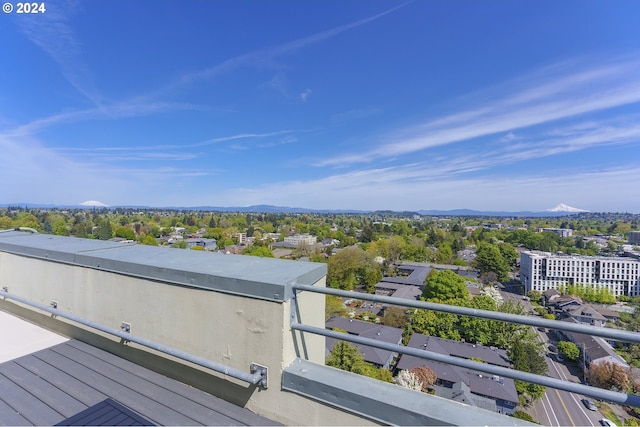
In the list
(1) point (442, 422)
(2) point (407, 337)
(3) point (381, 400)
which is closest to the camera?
(1) point (442, 422)

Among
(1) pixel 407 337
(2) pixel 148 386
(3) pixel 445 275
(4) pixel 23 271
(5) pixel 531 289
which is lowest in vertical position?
(5) pixel 531 289

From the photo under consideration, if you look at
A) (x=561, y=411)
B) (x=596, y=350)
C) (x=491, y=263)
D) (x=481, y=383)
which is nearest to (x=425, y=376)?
(x=481, y=383)

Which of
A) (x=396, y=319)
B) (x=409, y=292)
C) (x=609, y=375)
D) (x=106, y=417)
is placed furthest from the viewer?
(x=409, y=292)

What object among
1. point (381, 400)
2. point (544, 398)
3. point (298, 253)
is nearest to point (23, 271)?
point (381, 400)

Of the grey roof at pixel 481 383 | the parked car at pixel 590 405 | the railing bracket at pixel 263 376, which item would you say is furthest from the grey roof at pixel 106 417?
the parked car at pixel 590 405

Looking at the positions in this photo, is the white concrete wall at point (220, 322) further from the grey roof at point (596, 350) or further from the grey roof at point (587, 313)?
the grey roof at point (587, 313)

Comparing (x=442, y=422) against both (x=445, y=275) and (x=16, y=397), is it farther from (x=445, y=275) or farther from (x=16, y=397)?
(x=445, y=275)

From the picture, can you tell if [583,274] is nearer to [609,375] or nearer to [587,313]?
[587,313]
